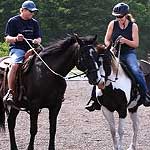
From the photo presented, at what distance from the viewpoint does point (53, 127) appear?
25.3ft

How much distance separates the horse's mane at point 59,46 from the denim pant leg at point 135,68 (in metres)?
1.13

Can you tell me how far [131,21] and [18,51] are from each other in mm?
1842

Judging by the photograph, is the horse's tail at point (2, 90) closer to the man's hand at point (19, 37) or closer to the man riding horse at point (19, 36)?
the man riding horse at point (19, 36)

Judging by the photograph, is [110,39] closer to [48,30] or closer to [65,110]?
[65,110]

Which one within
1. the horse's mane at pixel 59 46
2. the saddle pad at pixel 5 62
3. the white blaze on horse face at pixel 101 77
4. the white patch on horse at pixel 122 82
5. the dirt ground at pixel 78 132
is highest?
the horse's mane at pixel 59 46

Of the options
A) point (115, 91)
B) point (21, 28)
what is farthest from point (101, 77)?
point (21, 28)

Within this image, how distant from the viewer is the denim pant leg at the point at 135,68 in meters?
7.97

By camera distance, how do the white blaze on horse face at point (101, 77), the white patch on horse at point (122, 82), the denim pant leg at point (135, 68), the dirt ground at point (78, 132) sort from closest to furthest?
the white blaze on horse face at point (101, 77) → the white patch on horse at point (122, 82) → the denim pant leg at point (135, 68) → the dirt ground at point (78, 132)

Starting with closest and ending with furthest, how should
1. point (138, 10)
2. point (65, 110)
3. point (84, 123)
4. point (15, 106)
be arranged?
point (15, 106) < point (84, 123) < point (65, 110) < point (138, 10)

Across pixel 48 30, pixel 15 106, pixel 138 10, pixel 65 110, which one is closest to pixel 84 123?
pixel 65 110

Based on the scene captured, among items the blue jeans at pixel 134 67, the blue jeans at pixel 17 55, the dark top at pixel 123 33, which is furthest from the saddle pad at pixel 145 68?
the blue jeans at pixel 17 55

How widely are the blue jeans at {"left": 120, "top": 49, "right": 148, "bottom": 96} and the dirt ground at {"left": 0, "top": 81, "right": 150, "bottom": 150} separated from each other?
3.67 feet

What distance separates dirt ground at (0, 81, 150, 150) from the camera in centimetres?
865

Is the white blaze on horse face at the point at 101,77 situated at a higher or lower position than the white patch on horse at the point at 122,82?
higher
